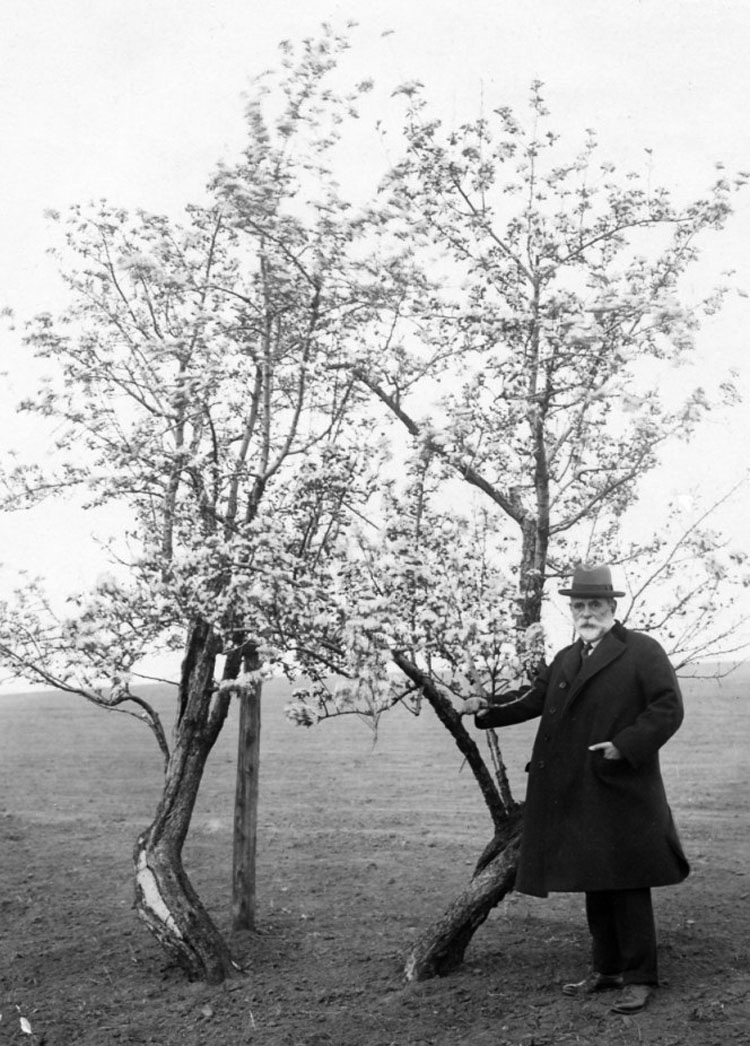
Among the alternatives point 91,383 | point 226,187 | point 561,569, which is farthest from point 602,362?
point 91,383

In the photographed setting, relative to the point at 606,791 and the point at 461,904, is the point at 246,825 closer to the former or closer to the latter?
the point at 461,904

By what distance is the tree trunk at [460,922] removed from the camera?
843cm

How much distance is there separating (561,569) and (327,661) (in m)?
2.75

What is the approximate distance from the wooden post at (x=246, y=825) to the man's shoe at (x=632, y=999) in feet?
13.4

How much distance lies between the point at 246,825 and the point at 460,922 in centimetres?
261

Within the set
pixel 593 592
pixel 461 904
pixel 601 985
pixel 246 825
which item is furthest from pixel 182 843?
pixel 593 592

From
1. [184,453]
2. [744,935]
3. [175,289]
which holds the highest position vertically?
[175,289]

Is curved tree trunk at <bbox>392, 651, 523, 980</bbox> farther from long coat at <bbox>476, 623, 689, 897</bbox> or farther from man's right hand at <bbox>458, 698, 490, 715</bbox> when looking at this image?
long coat at <bbox>476, 623, 689, 897</bbox>

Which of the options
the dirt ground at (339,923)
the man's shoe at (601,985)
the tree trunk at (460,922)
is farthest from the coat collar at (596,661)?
the dirt ground at (339,923)

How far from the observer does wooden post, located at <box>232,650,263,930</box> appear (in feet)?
33.6

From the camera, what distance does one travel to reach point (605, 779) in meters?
7.28

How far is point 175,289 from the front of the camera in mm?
10422

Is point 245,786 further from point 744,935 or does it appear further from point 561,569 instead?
point 744,935

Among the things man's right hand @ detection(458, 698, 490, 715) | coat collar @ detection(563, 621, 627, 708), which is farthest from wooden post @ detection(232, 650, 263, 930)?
coat collar @ detection(563, 621, 627, 708)
